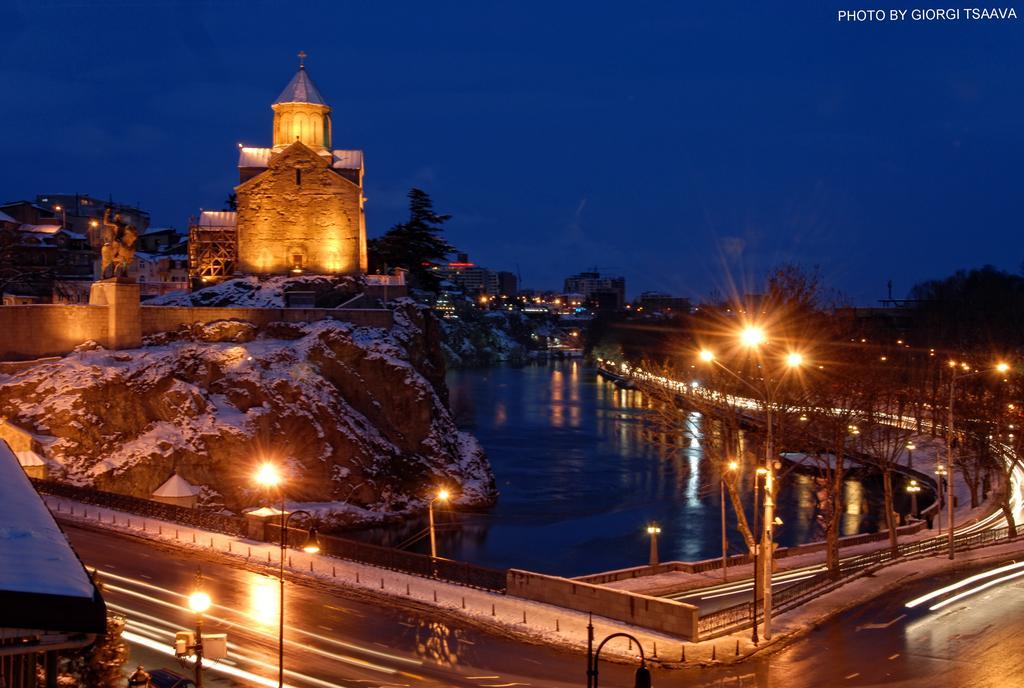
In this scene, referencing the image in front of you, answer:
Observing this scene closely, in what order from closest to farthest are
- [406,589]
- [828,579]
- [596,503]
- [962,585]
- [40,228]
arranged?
[962,585] < [406,589] < [828,579] < [596,503] < [40,228]

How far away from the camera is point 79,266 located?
105562mm

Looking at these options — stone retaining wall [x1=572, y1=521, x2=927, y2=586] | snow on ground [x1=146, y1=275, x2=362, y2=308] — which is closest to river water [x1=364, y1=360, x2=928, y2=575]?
stone retaining wall [x1=572, y1=521, x2=927, y2=586]

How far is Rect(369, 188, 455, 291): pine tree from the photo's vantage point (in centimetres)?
9256

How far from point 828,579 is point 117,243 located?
41.7 metres

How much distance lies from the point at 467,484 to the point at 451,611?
3214 cm

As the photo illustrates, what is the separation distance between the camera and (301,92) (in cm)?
7494

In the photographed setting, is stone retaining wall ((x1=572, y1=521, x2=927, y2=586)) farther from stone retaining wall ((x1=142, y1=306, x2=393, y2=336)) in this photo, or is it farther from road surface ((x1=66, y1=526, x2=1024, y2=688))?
stone retaining wall ((x1=142, y1=306, x2=393, y2=336))

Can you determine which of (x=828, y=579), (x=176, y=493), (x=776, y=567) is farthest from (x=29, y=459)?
(x=828, y=579)

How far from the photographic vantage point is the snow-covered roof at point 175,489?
1944 inches

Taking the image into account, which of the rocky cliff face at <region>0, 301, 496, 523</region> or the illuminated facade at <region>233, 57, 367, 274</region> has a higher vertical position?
the illuminated facade at <region>233, 57, 367, 274</region>

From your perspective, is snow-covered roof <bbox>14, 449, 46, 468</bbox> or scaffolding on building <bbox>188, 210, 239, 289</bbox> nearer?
snow-covered roof <bbox>14, 449, 46, 468</bbox>

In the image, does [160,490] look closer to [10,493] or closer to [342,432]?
[342,432]

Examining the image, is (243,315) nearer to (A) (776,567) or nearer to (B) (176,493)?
(B) (176,493)

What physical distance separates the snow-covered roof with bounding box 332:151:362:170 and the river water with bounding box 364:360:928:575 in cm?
2417
